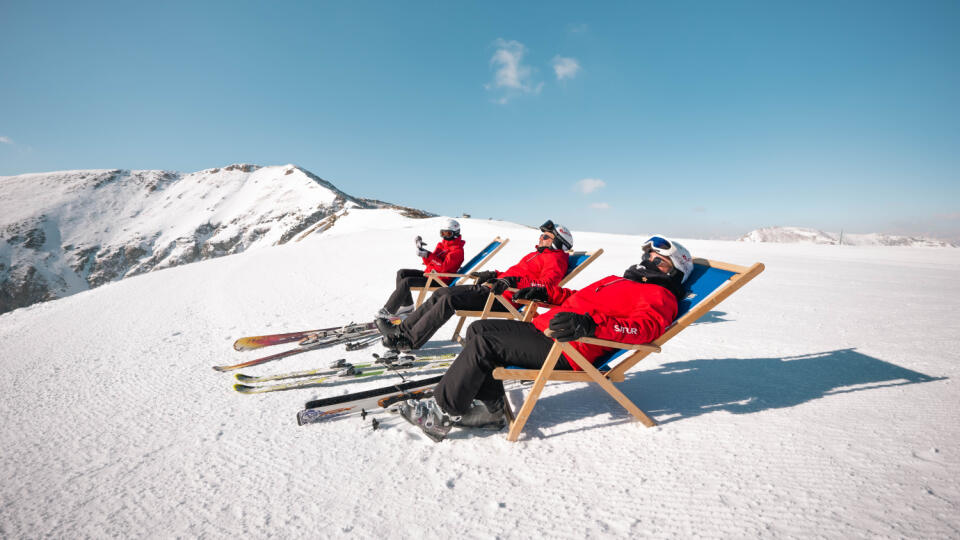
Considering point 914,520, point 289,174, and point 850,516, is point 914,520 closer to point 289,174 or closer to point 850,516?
point 850,516

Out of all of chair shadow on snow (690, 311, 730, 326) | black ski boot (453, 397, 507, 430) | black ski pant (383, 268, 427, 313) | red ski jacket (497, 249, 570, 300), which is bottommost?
black ski boot (453, 397, 507, 430)

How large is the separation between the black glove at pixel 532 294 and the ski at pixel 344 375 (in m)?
1.11

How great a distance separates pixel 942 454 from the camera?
7.70 ft

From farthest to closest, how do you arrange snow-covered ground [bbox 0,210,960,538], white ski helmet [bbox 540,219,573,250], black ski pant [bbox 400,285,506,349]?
white ski helmet [bbox 540,219,573,250] < black ski pant [bbox 400,285,506,349] < snow-covered ground [bbox 0,210,960,538]

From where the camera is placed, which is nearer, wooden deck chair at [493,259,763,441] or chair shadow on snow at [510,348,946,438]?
wooden deck chair at [493,259,763,441]

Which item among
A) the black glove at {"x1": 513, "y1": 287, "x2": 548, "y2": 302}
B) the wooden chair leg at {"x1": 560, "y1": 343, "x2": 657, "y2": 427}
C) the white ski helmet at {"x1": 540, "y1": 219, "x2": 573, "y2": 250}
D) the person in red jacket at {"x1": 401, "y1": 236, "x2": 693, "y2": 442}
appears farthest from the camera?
the white ski helmet at {"x1": 540, "y1": 219, "x2": 573, "y2": 250}

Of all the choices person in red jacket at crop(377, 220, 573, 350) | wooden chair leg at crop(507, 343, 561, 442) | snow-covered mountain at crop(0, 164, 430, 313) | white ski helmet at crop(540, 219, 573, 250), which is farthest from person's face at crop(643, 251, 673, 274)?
snow-covered mountain at crop(0, 164, 430, 313)

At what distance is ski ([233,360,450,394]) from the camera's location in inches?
131

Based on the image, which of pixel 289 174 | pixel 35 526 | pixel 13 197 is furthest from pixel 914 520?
pixel 13 197

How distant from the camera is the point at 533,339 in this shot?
2.63 m

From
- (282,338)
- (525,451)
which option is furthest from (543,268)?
(282,338)

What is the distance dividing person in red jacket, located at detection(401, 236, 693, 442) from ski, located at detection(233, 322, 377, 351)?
8.67ft

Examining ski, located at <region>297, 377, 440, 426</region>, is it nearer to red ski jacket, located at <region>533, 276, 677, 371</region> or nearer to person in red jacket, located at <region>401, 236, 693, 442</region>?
person in red jacket, located at <region>401, 236, 693, 442</region>

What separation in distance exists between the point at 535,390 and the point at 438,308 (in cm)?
173
